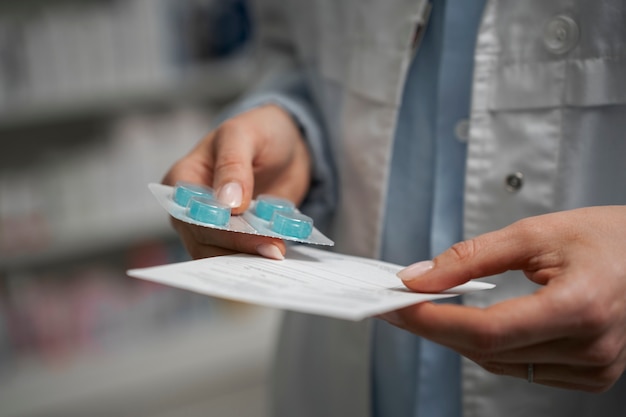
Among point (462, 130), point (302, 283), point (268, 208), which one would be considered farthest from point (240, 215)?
point (462, 130)

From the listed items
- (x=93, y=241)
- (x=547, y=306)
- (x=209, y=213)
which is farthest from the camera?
(x=93, y=241)

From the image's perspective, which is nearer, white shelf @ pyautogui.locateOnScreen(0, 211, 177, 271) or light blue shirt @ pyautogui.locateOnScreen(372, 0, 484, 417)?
light blue shirt @ pyautogui.locateOnScreen(372, 0, 484, 417)

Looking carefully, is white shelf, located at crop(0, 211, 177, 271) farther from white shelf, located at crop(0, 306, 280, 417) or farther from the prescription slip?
the prescription slip

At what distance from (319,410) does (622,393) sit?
1.25 ft

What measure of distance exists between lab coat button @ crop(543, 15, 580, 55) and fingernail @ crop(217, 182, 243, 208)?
0.31 m

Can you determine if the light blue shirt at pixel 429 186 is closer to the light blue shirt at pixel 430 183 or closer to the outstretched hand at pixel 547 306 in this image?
the light blue shirt at pixel 430 183

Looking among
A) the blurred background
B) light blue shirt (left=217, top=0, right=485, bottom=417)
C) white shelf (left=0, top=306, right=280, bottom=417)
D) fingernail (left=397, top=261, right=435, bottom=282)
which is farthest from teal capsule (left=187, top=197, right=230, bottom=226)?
white shelf (left=0, top=306, right=280, bottom=417)

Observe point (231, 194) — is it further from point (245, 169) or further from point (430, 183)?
point (430, 183)

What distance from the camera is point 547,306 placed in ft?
1.32

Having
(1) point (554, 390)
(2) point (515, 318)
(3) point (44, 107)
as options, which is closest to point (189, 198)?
(2) point (515, 318)

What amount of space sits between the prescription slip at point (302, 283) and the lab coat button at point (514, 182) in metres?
0.16

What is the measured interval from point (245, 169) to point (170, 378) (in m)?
1.29

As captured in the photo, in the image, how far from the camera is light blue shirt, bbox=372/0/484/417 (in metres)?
0.65

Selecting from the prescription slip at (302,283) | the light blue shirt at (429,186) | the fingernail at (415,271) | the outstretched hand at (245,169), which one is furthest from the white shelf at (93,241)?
the fingernail at (415,271)
